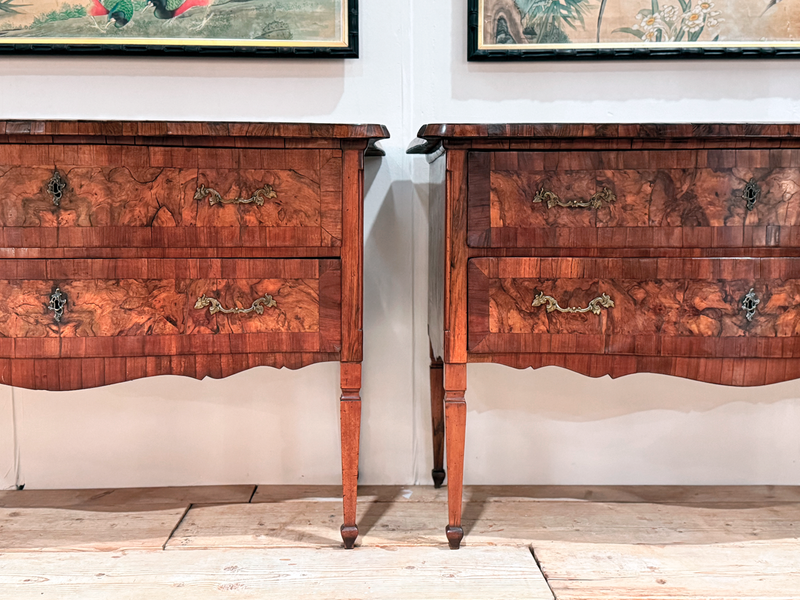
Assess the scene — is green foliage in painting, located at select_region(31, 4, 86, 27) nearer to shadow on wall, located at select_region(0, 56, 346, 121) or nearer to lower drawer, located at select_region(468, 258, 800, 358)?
shadow on wall, located at select_region(0, 56, 346, 121)

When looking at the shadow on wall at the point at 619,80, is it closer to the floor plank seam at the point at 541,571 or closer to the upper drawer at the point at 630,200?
the upper drawer at the point at 630,200

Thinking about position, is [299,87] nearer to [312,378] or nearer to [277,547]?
[312,378]

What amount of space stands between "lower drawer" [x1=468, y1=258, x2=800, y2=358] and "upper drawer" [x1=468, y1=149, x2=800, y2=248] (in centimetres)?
5

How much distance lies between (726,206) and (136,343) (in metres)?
1.19

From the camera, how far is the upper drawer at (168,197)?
47.0 inches

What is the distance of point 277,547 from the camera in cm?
137

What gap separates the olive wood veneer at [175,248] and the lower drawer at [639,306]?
1.00 feet

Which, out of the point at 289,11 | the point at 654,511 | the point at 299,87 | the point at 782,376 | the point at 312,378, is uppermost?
the point at 289,11

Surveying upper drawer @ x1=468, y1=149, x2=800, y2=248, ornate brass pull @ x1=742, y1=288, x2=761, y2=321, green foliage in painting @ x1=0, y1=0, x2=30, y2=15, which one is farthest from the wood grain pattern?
ornate brass pull @ x1=742, y1=288, x2=761, y2=321

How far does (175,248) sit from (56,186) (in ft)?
0.81

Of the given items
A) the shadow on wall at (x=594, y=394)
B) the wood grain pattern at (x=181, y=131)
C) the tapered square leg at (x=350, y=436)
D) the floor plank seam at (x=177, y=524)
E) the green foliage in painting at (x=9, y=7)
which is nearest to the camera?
the wood grain pattern at (x=181, y=131)

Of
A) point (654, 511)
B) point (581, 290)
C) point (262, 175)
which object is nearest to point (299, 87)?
point (262, 175)

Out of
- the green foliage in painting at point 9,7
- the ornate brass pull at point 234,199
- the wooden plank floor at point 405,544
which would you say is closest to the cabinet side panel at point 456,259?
the ornate brass pull at point 234,199

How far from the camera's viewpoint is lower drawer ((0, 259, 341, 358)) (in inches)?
47.5
